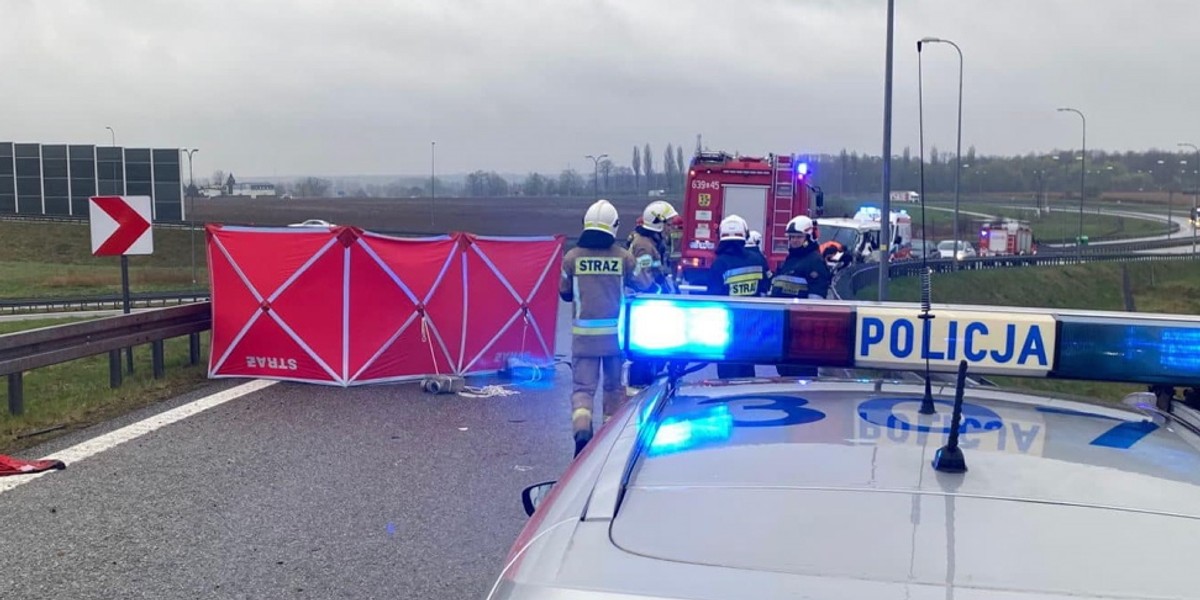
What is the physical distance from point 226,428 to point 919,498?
8357 millimetres

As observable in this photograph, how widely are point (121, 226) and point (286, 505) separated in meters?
6.72

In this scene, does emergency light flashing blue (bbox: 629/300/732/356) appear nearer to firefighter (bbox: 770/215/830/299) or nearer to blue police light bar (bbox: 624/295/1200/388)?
blue police light bar (bbox: 624/295/1200/388)

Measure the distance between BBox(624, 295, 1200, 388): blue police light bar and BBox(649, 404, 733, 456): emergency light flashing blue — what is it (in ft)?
1.06

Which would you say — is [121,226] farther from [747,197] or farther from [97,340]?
[747,197]

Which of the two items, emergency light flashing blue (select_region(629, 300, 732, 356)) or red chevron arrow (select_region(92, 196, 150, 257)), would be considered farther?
red chevron arrow (select_region(92, 196, 150, 257))

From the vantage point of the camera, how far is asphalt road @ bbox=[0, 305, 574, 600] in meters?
5.86

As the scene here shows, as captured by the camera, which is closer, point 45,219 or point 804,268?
point 804,268

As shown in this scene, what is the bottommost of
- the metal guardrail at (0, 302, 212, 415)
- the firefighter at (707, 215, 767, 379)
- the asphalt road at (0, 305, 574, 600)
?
the asphalt road at (0, 305, 574, 600)

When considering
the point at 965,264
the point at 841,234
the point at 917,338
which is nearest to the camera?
the point at 917,338

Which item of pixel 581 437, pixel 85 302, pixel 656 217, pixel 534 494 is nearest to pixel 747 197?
pixel 656 217

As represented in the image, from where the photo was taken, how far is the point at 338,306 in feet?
39.2

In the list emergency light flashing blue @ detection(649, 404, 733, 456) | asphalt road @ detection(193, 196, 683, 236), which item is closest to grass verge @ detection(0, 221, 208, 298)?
asphalt road @ detection(193, 196, 683, 236)

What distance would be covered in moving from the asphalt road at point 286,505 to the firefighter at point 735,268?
72.8 inches

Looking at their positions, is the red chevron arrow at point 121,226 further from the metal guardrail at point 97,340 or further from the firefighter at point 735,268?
the firefighter at point 735,268
